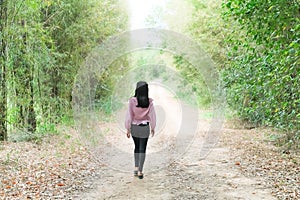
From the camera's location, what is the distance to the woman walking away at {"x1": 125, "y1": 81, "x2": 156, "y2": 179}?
575 centimetres

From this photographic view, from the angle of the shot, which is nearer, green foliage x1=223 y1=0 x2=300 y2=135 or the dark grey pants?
green foliage x1=223 y1=0 x2=300 y2=135

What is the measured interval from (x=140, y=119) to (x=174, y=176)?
1.10 meters

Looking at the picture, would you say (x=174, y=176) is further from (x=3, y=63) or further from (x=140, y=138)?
(x=3, y=63)

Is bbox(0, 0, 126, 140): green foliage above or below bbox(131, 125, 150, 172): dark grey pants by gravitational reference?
above

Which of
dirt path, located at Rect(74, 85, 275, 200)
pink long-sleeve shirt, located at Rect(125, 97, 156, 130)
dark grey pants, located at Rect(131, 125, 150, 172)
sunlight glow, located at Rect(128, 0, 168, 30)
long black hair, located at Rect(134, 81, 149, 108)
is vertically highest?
sunlight glow, located at Rect(128, 0, 168, 30)

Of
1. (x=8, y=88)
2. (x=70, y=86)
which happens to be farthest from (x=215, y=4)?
(x=8, y=88)

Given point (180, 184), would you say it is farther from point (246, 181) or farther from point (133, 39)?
point (133, 39)

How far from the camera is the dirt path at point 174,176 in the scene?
4.87 m

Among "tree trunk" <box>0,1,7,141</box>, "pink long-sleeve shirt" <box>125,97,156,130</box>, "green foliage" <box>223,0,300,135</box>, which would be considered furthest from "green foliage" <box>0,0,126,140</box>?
"green foliage" <box>223,0,300,135</box>

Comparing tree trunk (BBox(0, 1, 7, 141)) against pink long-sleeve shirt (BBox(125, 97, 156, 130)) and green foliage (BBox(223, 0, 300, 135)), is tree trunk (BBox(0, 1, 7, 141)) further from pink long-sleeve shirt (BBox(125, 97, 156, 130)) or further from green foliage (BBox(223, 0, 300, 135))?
green foliage (BBox(223, 0, 300, 135))

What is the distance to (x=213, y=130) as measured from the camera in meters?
12.5

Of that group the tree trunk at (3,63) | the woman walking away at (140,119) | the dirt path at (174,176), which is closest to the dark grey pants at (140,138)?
the woman walking away at (140,119)

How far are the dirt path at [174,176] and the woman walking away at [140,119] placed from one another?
404 millimetres

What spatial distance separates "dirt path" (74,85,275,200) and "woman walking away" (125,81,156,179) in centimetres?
40
